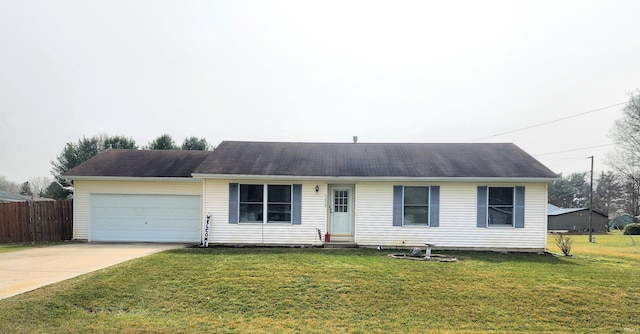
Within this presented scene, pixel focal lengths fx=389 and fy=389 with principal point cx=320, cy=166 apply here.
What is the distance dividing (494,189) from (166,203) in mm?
11860

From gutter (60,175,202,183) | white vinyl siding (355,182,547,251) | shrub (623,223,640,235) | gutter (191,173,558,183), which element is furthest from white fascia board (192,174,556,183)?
shrub (623,223,640,235)

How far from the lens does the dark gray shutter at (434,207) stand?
1323 centimetres

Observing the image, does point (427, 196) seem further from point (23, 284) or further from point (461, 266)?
point (23, 284)

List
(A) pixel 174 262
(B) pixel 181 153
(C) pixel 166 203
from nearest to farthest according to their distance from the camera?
(A) pixel 174 262 → (C) pixel 166 203 → (B) pixel 181 153

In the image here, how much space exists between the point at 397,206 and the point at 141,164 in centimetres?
1033

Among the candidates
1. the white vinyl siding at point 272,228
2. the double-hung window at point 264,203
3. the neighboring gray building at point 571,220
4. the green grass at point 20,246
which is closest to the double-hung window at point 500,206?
the white vinyl siding at point 272,228

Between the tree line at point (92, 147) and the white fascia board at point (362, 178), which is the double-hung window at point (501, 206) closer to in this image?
the white fascia board at point (362, 178)

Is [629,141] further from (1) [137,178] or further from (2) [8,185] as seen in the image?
(2) [8,185]

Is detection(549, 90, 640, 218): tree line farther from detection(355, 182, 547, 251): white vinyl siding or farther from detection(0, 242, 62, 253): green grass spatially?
detection(0, 242, 62, 253): green grass

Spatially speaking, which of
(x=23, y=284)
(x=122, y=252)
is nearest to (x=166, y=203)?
(x=122, y=252)

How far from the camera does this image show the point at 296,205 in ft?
44.1

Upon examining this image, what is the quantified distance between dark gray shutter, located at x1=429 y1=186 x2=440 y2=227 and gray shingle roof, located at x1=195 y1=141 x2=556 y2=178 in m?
0.63

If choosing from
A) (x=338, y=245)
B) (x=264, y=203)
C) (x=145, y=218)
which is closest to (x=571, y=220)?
(x=338, y=245)

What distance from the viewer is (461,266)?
1002 cm
